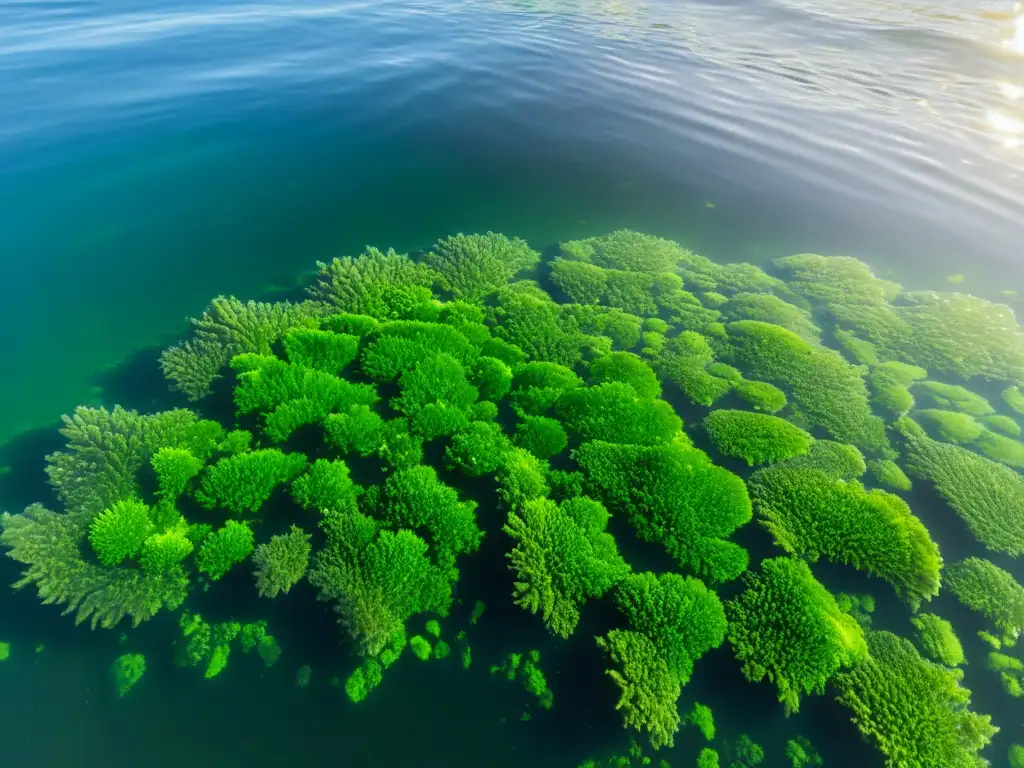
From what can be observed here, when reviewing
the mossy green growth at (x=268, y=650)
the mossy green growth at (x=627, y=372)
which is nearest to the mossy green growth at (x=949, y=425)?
the mossy green growth at (x=627, y=372)

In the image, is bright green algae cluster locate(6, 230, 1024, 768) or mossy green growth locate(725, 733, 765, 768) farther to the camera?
bright green algae cluster locate(6, 230, 1024, 768)

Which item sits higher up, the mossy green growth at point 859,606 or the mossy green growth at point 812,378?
the mossy green growth at point 812,378

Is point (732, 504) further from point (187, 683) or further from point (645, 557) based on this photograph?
point (187, 683)

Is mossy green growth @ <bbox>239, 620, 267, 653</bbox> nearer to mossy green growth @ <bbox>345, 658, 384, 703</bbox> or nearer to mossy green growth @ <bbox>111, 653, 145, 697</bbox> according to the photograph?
mossy green growth @ <bbox>111, 653, 145, 697</bbox>

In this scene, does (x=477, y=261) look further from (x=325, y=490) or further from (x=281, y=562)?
(x=281, y=562)

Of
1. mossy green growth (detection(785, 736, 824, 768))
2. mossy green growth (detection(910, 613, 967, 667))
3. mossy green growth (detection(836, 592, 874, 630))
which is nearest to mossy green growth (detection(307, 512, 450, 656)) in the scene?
mossy green growth (detection(785, 736, 824, 768))

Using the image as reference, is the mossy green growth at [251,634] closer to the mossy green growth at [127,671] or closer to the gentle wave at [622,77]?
the mossy green growth at [127,671]

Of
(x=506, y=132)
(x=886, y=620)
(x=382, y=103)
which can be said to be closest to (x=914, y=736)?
(x=886, y=620)
